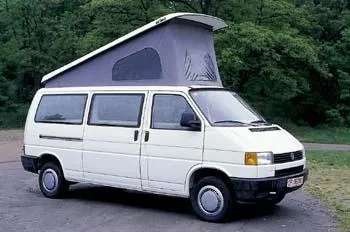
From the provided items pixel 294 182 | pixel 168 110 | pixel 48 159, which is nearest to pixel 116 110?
pixel 168 110

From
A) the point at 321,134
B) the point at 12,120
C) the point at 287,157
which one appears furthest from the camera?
the point at 12,120

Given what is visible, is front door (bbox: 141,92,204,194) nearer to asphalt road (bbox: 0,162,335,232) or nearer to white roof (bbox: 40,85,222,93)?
white roof (bbox: 40,85,222,93)

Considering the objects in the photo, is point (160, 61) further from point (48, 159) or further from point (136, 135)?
point (48, 159)

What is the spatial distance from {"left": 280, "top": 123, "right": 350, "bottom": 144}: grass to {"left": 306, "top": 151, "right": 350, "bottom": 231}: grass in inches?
336

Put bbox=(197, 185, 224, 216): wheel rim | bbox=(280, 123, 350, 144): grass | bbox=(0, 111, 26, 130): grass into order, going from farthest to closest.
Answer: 1. bbox=(0, 111, 26, 130): grass
2. bbox=(280, 123, 350, 144): grass
3. bbox=(197, 185, 224, 216): wheel rim

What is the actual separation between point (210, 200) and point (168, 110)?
60.2 inches

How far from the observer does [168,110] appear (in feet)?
28.3

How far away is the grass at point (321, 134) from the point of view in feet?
83.8

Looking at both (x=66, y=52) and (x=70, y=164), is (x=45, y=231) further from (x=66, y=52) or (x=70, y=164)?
(x=66, y=52)

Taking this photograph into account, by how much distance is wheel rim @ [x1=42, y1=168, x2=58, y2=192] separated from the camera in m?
10.0

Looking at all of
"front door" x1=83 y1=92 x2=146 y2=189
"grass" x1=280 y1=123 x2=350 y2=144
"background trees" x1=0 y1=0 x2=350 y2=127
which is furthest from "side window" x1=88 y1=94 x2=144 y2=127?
"grass" x1=280 y1=123 x2=350 y2=144

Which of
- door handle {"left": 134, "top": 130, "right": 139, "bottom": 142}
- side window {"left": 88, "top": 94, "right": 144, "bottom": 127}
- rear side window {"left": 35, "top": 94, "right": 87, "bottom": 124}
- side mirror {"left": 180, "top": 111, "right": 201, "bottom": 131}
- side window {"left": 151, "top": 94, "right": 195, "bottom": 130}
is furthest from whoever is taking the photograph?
rear side window {"left": 35, "top": 94, "right": 87, "bottom": 124}

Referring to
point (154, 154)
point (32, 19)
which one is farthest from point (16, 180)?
point (32, 19)

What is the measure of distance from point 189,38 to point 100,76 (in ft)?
5.43
